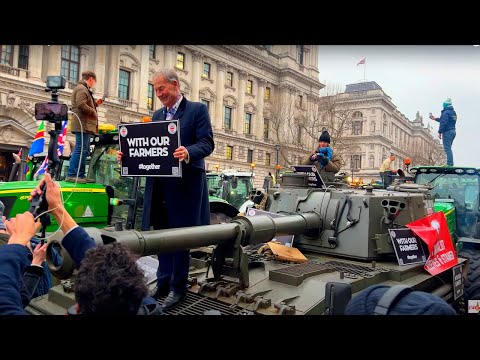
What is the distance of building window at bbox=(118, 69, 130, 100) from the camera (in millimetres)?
29078

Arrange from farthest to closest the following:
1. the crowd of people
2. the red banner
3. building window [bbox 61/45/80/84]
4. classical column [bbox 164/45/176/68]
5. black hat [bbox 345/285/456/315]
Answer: classical column [bbox 164/45/176/68] → building window [bbox 61/45/80/84] → the red banner → the crowd of people → black hat [bbox 345/285/456/315]

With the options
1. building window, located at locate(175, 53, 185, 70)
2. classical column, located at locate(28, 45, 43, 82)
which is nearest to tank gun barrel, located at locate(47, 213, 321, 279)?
classical column, located at locate(28, 45, 43, 82)

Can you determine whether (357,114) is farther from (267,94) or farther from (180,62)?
(180,62)

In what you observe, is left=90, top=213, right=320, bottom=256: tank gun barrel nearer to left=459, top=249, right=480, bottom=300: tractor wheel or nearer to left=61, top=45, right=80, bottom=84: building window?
left=459, top=249, right=480, bottom=300: tractor wheel

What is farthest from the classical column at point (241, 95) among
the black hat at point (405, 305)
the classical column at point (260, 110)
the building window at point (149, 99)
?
the black hat at point (405, 305)

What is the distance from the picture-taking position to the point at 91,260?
193 cm

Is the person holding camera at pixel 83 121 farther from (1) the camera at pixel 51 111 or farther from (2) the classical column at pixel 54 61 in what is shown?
(2) the classical column at pixel 54 61

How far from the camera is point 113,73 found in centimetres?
2805

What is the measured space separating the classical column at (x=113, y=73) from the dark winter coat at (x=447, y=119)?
2123cm

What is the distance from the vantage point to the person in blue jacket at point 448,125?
11.2 m

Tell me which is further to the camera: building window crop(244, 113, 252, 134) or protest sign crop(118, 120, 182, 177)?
building window crop(244, 113, 252, 134)

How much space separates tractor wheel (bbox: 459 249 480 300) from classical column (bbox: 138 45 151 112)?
2532cm
